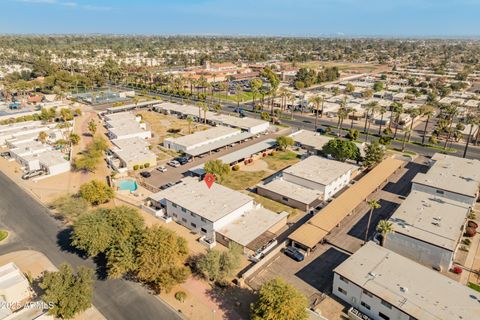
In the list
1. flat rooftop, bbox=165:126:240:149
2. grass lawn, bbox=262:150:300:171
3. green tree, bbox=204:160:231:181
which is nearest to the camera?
green tree, bbox=204:160:231:181

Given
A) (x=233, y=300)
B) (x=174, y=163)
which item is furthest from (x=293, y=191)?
(x=174, y=163)

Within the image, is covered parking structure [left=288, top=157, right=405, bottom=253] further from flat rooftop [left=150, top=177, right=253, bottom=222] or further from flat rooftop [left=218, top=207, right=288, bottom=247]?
flat rooftop [left=150, top=177, right=253, bottom=222]

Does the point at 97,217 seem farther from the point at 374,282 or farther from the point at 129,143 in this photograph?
the point at 129,143

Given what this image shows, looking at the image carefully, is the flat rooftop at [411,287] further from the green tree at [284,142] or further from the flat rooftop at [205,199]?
the green tree at [284,142]

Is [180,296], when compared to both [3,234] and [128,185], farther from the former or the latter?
[128,185]

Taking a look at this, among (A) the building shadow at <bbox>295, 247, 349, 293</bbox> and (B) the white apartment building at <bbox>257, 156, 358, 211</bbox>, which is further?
(B) the white apartment building at <bbox>257, 156, 358, 211</bbox>

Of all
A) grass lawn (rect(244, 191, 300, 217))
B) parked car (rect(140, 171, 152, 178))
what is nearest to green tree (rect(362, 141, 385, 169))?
grass lawn (rect(244, 191, 300, 217))
